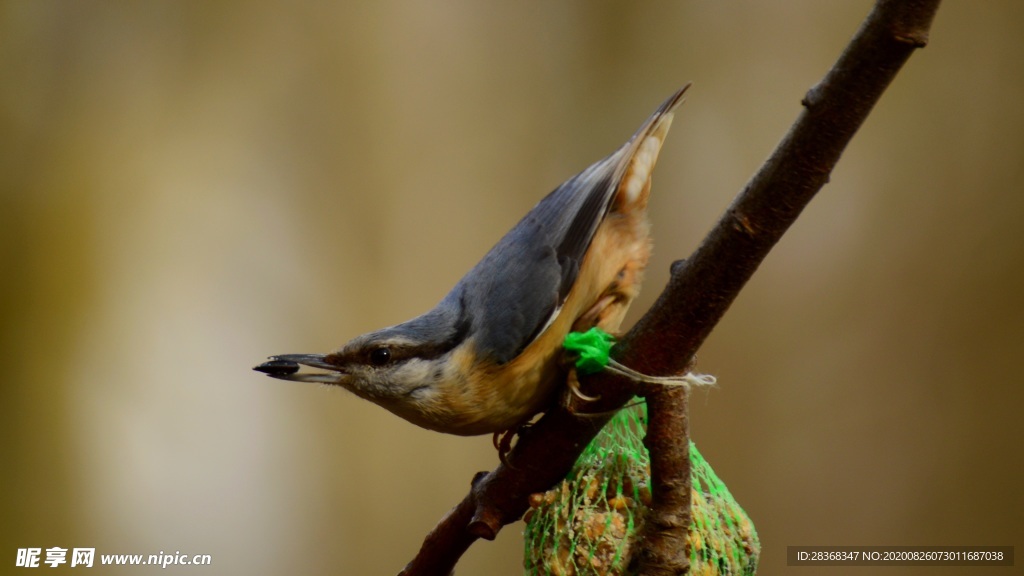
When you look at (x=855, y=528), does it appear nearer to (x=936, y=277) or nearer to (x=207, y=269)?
(x=936, y=277)

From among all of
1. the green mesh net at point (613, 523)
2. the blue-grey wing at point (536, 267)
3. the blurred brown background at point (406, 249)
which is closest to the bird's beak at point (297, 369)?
the blue-grey wing at point (536, 267)

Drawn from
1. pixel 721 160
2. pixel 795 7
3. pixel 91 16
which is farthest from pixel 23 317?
pixel 795 7

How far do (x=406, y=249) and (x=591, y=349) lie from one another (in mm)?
2079

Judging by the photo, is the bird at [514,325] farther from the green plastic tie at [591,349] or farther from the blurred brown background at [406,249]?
the blurred brown background at [406,249]

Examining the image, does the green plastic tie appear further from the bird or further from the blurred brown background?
the blurred brown background

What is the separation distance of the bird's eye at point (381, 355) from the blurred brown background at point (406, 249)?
66.7 inches

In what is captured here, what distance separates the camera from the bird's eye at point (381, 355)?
4.96 feet

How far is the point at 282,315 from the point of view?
323cm

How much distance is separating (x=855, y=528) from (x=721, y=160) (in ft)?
4.58

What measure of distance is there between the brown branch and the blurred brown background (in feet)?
5.47

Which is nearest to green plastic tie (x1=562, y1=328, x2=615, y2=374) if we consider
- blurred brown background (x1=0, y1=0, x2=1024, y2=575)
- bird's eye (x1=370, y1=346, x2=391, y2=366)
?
bird's eye (x1=370, y1=346, x2=391, y2=366)

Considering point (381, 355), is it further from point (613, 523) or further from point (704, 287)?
point (704, 287)

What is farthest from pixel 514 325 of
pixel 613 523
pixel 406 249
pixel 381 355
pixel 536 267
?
pixel 406 249

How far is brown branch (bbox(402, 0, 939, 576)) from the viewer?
3.05 feet
